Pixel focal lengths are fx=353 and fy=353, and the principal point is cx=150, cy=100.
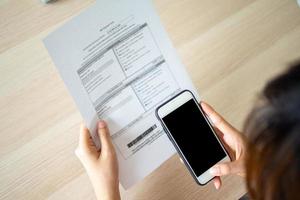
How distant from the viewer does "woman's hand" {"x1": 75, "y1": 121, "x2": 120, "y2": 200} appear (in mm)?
509

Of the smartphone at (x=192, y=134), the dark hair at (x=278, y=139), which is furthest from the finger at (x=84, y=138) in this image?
the dark hair at (x=278, y=139)

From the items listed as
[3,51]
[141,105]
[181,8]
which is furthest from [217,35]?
[3,51]

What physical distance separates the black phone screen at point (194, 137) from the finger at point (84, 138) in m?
0.12

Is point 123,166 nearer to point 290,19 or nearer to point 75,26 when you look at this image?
point 75,26

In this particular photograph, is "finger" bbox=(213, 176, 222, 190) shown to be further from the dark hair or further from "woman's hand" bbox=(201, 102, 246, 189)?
the dark hair

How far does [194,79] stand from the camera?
2.07 feet

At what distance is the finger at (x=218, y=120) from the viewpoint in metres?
0.57

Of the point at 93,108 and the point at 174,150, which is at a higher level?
the point at 93,108

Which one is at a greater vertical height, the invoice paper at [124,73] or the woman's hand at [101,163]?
the invoice paper at [124,73]

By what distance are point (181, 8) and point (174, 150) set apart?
27 centimetres

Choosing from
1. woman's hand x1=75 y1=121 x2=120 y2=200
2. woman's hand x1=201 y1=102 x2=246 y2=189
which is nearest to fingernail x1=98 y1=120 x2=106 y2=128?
woman's hand x1=75 y1=121 x2=120 y2=200

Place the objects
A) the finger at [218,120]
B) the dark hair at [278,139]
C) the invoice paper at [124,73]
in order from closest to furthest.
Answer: the dark hair at [278,139], the invoice paper at [124,73], the finger at [218,120]

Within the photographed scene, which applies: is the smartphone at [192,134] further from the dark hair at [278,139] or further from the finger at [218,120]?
the dark hair at [278,139]

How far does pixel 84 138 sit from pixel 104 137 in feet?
0.12
